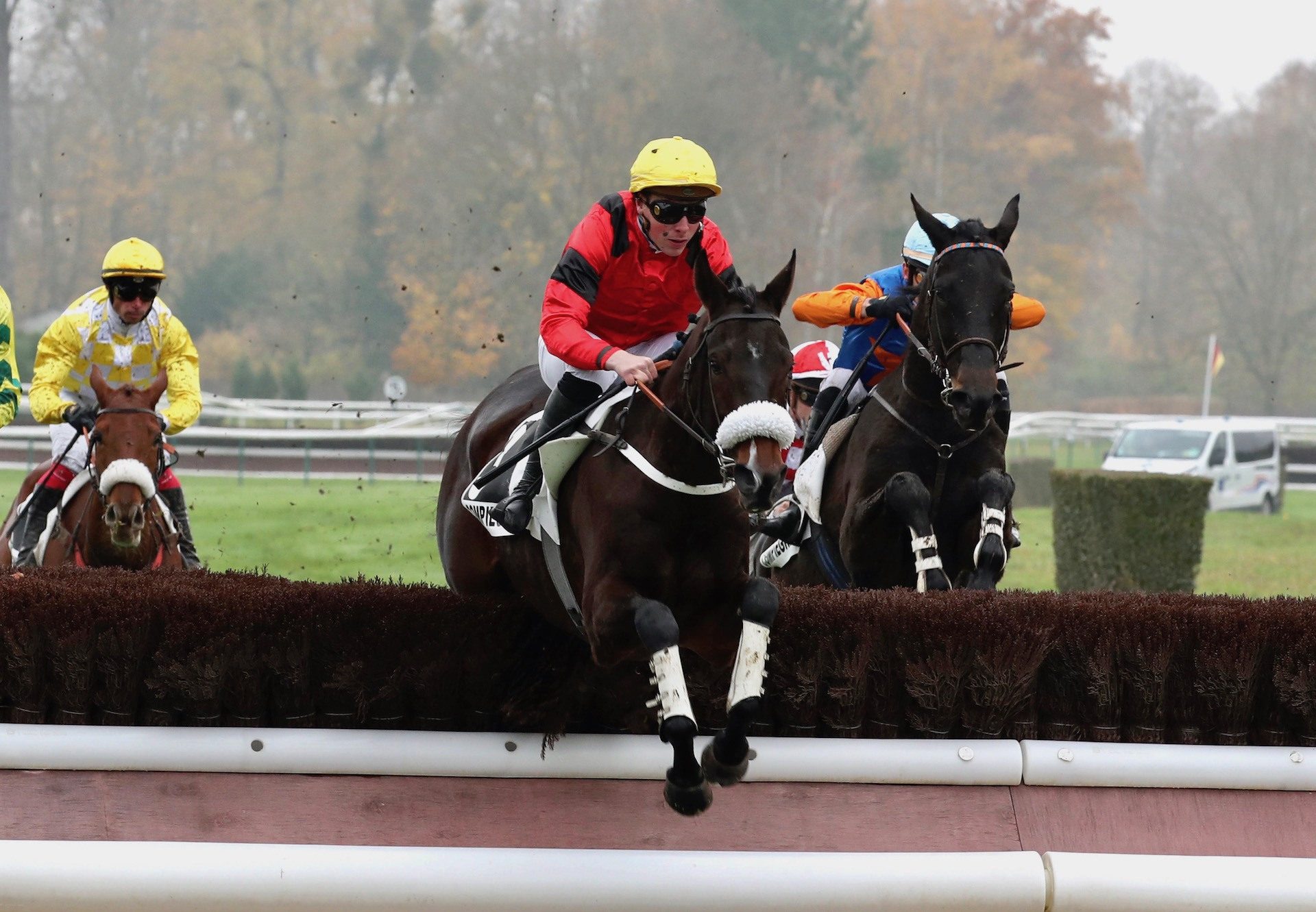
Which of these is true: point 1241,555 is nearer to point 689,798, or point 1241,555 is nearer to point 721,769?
point 721,769

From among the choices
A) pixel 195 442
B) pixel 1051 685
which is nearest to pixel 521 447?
pixel 1051 685

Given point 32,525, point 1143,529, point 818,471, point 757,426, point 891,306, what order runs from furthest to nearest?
point 1143,529
point 32,525
point 818,471
point 891,306
point 757,426

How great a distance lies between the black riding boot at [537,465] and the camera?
4.65m

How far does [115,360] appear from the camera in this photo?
7535 mm

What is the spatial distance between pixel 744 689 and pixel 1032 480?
20.2m

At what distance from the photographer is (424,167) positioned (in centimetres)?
3083

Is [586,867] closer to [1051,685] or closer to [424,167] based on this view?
[1051,685]

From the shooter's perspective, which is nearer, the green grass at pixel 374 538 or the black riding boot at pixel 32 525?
the black riding boot at pixel 32 525

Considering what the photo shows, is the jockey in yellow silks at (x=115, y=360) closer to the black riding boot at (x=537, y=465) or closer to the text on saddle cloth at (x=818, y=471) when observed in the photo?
the text on saddle cloth at (x=818, y=471)

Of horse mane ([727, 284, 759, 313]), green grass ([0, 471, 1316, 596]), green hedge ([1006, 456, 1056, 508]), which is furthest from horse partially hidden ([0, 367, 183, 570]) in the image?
green hedge ([1006, 456, 1056, 508])

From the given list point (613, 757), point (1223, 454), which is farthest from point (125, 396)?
point (1223, 454)

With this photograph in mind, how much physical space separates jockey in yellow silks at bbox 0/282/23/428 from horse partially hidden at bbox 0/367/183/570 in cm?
33

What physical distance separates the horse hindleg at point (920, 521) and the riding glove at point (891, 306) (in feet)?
2.16

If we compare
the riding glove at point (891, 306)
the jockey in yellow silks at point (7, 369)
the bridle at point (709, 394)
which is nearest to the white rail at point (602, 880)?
the bridle at point (709, 394)
